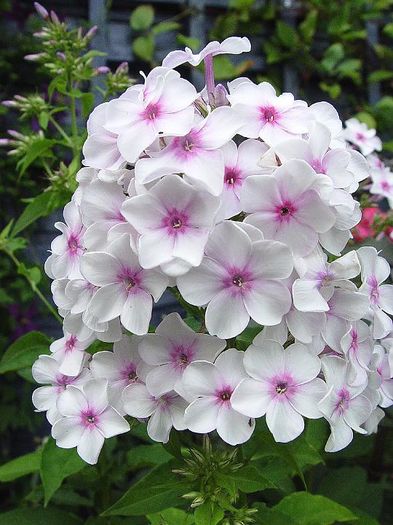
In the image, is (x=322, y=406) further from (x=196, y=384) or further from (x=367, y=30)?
(x=367, y=30)

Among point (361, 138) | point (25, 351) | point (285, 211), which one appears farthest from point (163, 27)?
point (285, 211)

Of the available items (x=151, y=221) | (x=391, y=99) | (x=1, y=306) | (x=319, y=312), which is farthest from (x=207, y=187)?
(x=391, y=99)

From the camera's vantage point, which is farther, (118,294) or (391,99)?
(391,99)

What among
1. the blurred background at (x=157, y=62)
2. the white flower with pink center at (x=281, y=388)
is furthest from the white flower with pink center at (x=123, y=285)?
the blurred background at (x=157, y=62)

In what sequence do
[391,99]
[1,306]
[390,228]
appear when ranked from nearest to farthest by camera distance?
[390,228] → [1,306] → [391,99]

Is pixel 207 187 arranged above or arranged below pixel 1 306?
above

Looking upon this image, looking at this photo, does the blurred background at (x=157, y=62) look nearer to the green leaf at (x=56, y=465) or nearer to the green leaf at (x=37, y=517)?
the green leaf at (x=37, y=517)
